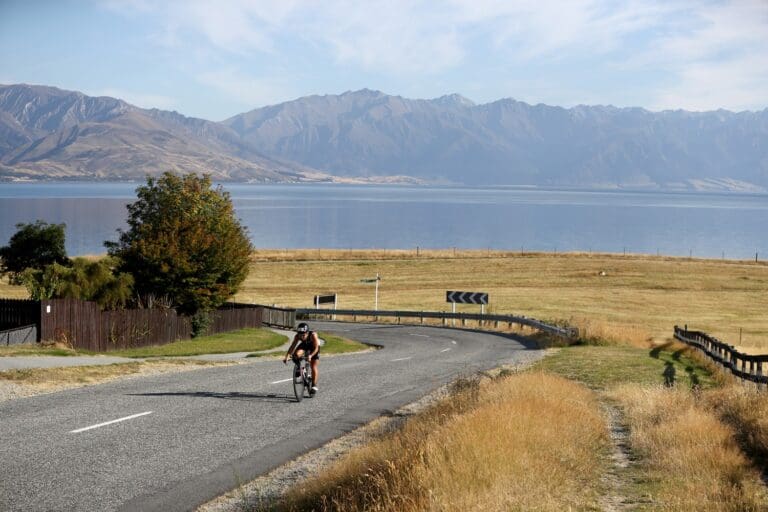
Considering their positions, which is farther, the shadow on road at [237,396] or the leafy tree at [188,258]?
the leafy tree at [188,258]

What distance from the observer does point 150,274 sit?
37375mm

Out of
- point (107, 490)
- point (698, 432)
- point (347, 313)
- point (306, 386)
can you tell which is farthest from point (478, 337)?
point (107, 490)

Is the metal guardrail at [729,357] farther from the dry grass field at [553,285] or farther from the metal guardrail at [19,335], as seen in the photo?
the metal guardrail at [19,335]

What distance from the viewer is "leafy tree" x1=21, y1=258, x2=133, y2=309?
32.2 metres

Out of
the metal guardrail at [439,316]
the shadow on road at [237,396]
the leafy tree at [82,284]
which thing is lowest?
the metal guardrail at [439,316]

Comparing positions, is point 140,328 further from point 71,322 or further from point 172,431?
point 172,431

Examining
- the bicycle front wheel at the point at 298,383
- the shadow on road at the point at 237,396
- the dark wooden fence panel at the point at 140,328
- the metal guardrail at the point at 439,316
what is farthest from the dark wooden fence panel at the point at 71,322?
the metal guardrail at the point at 439,316

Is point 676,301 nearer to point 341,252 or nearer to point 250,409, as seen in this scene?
point 341,252

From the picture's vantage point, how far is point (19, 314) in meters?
28.4

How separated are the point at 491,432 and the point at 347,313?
47.2 metres

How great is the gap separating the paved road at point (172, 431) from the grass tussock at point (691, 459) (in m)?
4.90

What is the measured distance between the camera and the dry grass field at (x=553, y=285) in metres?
60.5

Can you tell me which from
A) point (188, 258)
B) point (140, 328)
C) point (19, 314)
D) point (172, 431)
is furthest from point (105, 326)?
point (172, 431)

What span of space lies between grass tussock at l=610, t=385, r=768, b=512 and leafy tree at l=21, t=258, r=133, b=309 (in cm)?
2382
